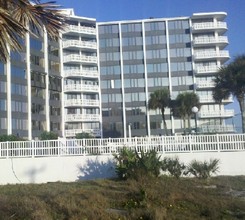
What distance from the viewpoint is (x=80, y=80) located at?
3034 inches

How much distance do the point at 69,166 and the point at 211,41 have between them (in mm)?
60991

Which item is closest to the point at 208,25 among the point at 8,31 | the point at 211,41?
the point at 211,41

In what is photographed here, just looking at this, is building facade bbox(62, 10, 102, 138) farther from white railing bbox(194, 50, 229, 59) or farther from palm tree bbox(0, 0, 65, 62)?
palm tree bbox(0, 0, 65, 62)

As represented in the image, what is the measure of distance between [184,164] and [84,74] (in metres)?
58.9

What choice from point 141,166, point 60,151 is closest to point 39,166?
point 60,151

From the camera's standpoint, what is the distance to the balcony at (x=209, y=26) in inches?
3000

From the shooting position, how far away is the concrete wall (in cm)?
1961

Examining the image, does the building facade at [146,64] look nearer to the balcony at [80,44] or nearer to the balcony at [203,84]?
the balcony at [203,84]

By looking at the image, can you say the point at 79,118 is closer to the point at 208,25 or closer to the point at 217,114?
the point at 217,114

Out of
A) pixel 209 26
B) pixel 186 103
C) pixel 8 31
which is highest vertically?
pixel 209 26

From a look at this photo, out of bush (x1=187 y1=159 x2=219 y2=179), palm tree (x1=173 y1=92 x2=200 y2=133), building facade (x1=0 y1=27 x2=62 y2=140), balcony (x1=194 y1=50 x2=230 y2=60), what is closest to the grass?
bush (x1=187 y1=159 x2=219 y2=179)

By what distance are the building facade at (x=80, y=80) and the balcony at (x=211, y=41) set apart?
19.7m

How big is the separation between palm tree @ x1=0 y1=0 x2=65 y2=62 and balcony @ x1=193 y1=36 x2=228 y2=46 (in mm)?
67443

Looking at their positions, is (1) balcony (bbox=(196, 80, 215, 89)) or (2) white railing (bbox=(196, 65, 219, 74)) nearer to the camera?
(2) white railing (bbox=(196, 65, 219, 74))
